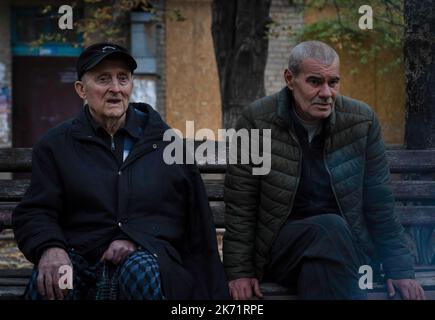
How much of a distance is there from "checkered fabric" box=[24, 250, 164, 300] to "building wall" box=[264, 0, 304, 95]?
1055 centimetres

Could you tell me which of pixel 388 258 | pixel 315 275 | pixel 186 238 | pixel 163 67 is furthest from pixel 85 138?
pixel 163 67

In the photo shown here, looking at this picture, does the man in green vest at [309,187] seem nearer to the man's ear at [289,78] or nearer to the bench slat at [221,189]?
the man's ear at [289,78]

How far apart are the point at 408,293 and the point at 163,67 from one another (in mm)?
10676

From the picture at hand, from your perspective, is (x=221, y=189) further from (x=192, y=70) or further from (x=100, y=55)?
(x=192, y=70)

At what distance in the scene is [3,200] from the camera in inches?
193

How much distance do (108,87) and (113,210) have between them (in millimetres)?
634

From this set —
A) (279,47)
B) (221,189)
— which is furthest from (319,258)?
(279,47)

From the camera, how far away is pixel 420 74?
5.64 metres

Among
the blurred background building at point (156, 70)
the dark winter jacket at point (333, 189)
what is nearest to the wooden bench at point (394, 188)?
the dark winter jacket at point (333, 189)

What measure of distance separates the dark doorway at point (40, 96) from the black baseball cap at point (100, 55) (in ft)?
35.1

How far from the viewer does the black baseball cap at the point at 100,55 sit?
4.05 meters

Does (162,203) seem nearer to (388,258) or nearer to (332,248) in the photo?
(332,248)

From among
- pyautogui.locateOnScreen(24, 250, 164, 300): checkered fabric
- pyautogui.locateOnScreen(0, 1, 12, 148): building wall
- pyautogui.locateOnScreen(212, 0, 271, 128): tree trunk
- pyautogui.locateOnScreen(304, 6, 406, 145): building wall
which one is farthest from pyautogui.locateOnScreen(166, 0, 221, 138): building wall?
pyautogui.locateOnScreen(24, 250, 164, 300): checkered fabric

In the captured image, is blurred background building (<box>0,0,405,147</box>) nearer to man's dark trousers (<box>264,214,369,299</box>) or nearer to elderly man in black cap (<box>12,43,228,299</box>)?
elderly man in black cap (<box>12,43,228,299</box>)
